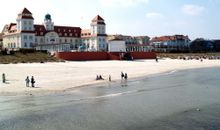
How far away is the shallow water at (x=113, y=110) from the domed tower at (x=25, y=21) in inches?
3417

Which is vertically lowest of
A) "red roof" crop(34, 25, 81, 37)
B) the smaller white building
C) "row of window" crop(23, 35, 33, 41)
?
the smaller white building

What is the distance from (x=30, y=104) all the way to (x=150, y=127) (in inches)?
473

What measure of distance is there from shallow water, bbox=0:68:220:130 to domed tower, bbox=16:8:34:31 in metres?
86.8

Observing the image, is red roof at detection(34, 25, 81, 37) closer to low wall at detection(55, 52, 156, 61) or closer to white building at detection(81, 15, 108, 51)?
white building at detection(81, 15, 108, 51)

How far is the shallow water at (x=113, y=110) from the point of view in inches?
960

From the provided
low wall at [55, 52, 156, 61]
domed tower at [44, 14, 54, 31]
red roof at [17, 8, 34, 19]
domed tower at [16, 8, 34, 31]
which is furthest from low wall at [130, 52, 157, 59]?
red roof at [17, 8, 34, 19]

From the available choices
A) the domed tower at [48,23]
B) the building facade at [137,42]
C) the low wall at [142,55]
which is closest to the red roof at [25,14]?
the domed tower at [48,23]

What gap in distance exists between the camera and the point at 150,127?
2355 cm

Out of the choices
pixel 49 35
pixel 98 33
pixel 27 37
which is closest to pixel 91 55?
pixel 27 37

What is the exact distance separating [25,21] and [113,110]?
326 feet

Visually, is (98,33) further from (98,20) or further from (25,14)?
(25,14)

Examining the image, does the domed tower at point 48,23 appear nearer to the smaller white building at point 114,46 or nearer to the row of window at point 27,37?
the row of window at point 27,37

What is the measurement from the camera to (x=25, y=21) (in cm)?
12281

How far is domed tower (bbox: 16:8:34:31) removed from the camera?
122m
